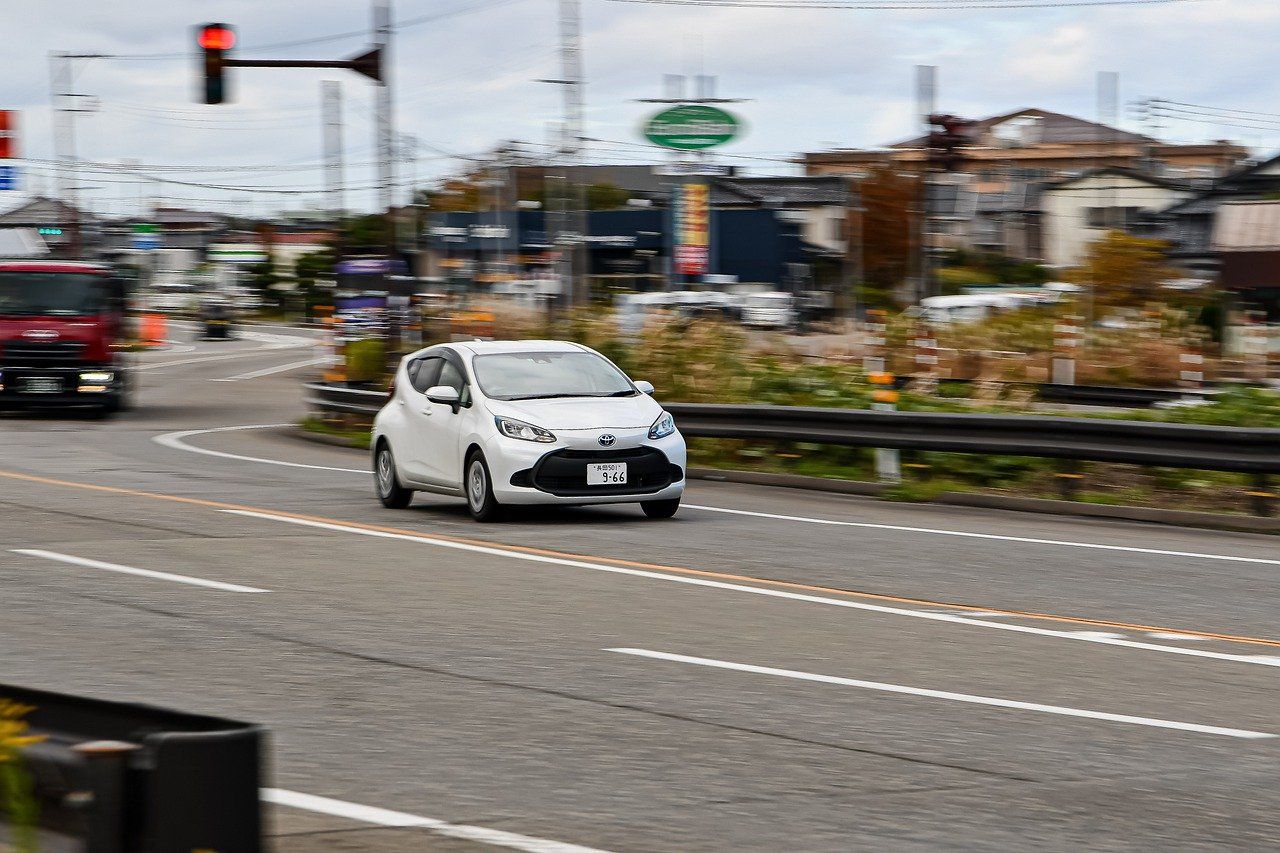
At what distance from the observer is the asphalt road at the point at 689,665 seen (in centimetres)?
519

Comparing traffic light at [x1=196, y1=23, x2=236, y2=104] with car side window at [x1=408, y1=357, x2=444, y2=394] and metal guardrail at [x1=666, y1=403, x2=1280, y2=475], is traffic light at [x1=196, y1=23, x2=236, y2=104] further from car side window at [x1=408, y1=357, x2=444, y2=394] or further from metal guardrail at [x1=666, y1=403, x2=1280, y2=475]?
car side window at [x1=408, y1=357, x2=444, y2=394]

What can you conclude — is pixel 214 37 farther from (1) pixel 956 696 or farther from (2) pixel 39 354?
(1) pixel 956 696

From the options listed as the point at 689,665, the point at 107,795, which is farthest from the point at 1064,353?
the point at 107,795

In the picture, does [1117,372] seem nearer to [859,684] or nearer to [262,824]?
[859,684]

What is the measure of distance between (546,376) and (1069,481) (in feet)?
16.1

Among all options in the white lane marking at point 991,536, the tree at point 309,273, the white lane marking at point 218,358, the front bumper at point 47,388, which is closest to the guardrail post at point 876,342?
the white lane marking at point 991,536

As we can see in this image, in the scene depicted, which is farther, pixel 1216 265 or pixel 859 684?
pixel 1216 265

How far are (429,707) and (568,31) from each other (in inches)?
1057

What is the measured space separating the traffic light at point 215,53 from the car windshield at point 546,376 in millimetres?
10803

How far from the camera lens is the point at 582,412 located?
1392 cm

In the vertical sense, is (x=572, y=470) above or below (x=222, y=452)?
above

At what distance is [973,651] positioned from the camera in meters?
8.11

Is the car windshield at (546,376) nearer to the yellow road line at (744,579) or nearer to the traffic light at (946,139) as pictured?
the yellow road line at (744,579)

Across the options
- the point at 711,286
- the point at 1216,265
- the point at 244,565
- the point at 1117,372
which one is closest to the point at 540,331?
the point at 1117,372
